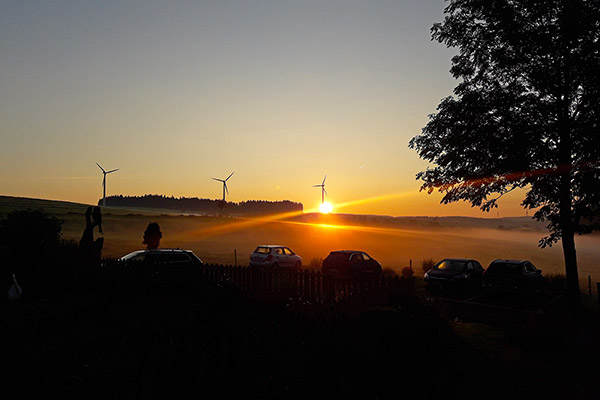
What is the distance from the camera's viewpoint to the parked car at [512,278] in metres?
18.2

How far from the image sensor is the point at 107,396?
5730 mm

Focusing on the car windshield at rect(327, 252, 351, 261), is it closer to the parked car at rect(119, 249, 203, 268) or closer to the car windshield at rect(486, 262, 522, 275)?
the car windshield at rect(486, 262, 522, 275)

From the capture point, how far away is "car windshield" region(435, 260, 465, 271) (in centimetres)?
2024

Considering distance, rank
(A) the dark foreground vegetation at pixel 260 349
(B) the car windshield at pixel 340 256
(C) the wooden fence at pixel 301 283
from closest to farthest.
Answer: (A) the dark foreground vegetation at pixel 260 349, (C) the wooden fence at pixel 301 283, (B) the car windshield at pixel 340 256

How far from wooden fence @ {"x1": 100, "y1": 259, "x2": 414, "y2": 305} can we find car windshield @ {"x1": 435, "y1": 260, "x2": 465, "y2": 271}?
805cm

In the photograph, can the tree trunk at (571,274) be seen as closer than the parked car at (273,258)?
Yes

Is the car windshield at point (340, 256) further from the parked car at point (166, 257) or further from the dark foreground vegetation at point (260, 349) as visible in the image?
the dark foreground vegetation at point (260, 349)

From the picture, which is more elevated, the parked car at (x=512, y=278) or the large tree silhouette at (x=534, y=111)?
the large tree silhouette at (x=534, y=111)

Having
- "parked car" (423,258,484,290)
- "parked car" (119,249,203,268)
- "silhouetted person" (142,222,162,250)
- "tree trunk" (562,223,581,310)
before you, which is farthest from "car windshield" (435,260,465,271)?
"silhouetted person" (142,222,162,250)

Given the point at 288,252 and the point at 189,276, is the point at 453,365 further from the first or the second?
the point at 288,252

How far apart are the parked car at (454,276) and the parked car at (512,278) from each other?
99 cm

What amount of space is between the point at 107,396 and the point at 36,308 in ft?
18.3

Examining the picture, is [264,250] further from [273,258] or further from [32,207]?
[32,207]

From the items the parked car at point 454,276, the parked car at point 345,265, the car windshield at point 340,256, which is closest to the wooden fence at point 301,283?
the parked car at point 454,276
